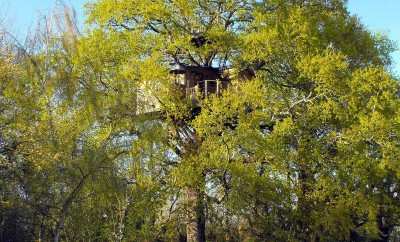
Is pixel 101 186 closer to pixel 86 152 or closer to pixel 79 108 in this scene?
pixel 86 152

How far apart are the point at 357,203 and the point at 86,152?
840 centimetres

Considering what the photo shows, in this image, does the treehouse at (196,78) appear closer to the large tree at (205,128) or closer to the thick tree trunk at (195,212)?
the large tree at (205,128)

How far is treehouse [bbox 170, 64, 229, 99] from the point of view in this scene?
20.2 meters

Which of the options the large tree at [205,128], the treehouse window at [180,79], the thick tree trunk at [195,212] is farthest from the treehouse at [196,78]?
the thick tree trunk at [195,212]

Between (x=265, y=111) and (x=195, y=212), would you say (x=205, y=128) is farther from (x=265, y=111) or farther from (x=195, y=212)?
(x=195, y=212)

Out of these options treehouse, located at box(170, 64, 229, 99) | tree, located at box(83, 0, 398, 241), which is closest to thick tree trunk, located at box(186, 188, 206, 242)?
tree, located at box(83, 0, 398, 241)

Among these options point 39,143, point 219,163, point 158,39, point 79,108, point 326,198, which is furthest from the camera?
point 158,39

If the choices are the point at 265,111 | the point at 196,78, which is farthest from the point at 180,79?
the point at 265,111

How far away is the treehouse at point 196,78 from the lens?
66.3 ft

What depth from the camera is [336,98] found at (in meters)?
18.5

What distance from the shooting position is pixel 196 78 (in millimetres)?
20578

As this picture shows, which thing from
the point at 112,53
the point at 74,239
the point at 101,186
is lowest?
the point at 74,239

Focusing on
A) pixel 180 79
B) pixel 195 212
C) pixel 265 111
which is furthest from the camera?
pixel 180 79

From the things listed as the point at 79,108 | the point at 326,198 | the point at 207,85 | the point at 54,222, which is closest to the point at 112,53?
the point at 207,85
